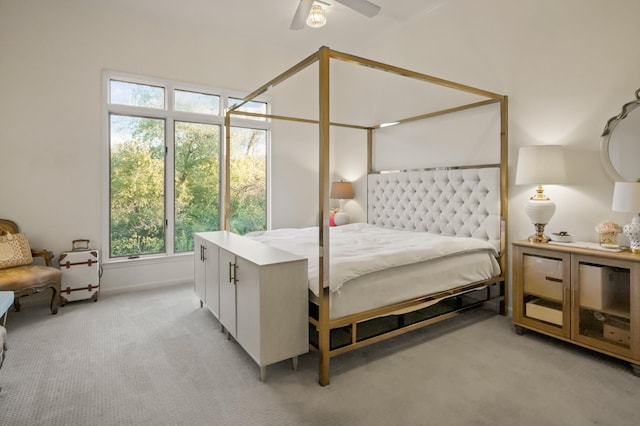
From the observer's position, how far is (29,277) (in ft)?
10.2

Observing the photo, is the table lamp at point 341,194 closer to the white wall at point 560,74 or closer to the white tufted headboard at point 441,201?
the white tufted headboard at point 441,201

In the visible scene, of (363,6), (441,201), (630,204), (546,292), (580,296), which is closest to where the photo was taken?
(630,204)

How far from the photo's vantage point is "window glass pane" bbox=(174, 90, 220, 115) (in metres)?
4.41

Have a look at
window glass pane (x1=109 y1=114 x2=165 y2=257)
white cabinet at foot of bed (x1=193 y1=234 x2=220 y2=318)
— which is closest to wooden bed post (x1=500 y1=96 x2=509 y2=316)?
white cabinet at foot of bed (x1=193 y1=234 x2=220 y2=318)

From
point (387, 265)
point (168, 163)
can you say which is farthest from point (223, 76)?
point (387, 265)

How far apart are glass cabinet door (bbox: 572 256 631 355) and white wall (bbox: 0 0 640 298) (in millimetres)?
518

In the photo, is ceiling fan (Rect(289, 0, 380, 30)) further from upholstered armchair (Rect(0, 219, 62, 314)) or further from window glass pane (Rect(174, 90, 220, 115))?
upholstered armchair (Rect(0, 219, 62, 314))

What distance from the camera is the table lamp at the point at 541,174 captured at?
2.80m

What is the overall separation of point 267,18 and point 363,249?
3057 millimetres

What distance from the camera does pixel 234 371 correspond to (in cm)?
231

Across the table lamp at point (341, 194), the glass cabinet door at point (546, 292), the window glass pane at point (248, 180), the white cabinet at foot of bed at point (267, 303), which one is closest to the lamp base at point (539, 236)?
the glass cabinet door at point (546, 292)

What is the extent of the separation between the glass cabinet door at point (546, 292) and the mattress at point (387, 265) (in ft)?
1.22

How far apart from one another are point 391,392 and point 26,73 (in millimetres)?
4420

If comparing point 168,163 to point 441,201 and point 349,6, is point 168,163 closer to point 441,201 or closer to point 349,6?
point 349,6
